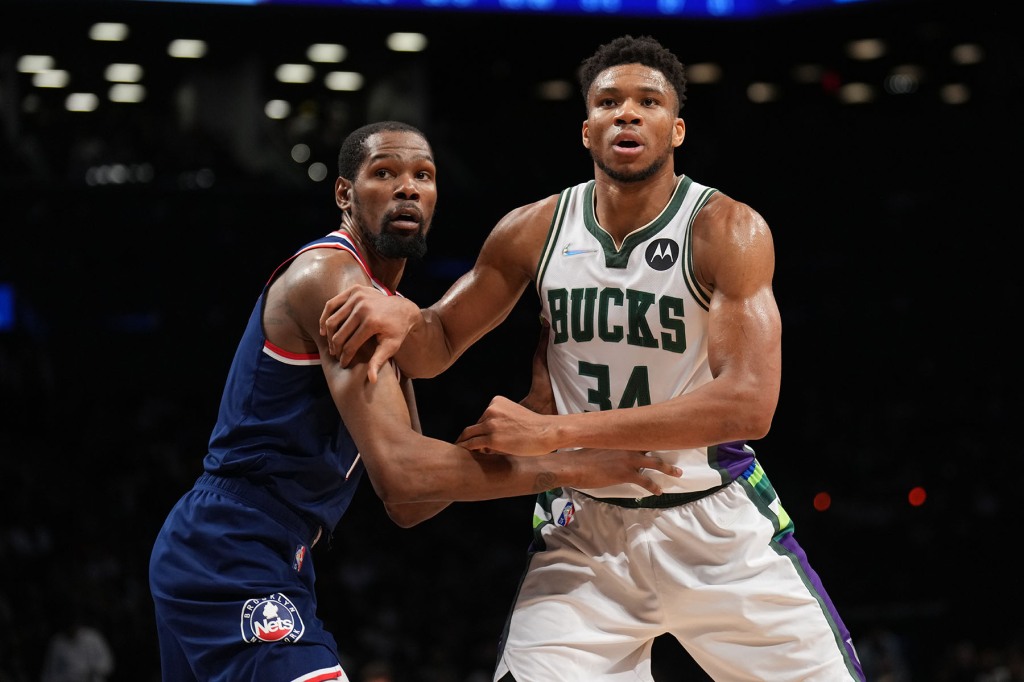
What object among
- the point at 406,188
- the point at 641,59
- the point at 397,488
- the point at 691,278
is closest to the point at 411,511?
the point at 397,488

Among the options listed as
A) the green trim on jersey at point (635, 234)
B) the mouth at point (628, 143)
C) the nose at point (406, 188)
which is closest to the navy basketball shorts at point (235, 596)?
the nose at point (406, 188)

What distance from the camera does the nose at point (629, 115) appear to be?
389 centimetres

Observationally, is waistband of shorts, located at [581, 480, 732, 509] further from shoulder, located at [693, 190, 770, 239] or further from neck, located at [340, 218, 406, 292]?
neck, located at [340, 218, 406, 292]

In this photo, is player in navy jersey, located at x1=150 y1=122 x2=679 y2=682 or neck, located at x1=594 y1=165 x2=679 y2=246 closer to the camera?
player in navy jersey, located at x1=150 y1=122 x2=679 y2=682

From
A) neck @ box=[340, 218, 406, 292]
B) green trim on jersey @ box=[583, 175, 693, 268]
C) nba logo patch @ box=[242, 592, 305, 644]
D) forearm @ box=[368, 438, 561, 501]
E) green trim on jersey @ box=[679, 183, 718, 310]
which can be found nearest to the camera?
nba logo patch @ box=[242, 592, 305, 644]

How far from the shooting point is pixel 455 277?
Answer: 1370 cm

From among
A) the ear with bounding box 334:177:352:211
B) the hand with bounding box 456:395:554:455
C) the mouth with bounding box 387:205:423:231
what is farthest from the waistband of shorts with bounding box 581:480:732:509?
the ear with bounding box 334:177:352:211

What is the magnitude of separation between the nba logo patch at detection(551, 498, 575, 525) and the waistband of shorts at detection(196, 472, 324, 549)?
2.69ft

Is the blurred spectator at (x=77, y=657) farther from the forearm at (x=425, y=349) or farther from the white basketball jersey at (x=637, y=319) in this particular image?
the white basketball jersey at (x=637, y=319)

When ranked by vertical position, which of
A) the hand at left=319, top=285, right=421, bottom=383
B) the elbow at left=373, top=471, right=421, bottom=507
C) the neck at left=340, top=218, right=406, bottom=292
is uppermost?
the neck at left=340, top=218, right=406, bottom=292

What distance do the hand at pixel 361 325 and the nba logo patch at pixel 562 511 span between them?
80 cm

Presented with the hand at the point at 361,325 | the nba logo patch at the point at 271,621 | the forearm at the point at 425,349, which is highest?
the hand at the point at 361,325

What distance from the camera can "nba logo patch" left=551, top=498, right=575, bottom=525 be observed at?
159 inches

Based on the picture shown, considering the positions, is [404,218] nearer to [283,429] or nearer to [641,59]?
[283,429]
